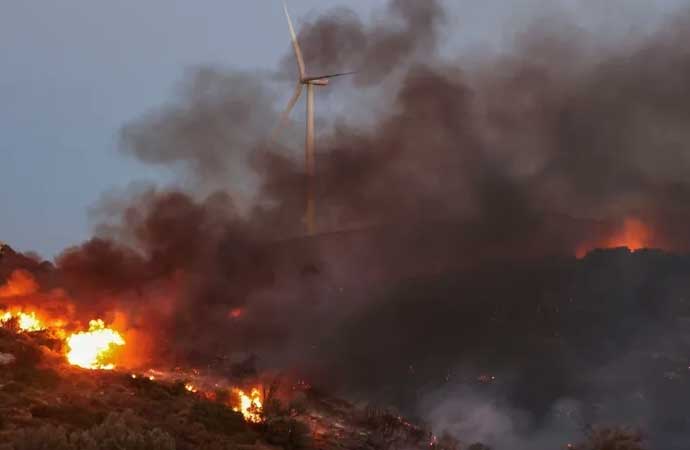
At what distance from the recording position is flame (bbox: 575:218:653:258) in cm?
5600

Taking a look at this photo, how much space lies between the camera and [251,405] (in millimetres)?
36125

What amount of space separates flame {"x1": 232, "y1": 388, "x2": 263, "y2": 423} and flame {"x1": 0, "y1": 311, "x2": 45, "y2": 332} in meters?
14.1

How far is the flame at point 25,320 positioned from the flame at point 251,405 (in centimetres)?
1413

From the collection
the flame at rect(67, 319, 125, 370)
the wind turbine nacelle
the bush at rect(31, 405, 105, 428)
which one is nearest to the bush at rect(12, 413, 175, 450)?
the bush at rect(31, 405, 105, 428)

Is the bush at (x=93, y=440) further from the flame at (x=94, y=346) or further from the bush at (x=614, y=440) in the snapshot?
the bush at (x=614, y=440)

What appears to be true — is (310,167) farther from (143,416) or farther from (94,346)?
(143,416)

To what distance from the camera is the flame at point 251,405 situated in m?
33.9

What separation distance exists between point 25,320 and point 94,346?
5.88 meters

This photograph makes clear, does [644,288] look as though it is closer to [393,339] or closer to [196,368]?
[393,339]

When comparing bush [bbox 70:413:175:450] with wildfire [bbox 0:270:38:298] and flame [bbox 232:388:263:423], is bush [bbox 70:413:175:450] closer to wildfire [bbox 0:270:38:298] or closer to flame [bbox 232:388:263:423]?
flame [bbox 232:388:263:423]

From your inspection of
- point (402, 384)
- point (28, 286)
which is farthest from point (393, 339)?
point (28, 286)

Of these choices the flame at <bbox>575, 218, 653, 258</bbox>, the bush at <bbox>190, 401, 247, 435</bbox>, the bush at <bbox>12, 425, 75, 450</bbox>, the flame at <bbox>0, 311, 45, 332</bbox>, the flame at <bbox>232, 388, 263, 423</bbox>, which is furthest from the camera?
the flame at <bbox>575, 218, 653, 258</bbox>

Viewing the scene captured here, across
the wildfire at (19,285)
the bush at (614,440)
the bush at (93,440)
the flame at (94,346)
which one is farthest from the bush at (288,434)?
the wildfire at (19,285)

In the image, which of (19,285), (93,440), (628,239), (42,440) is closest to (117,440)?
(93,440)
